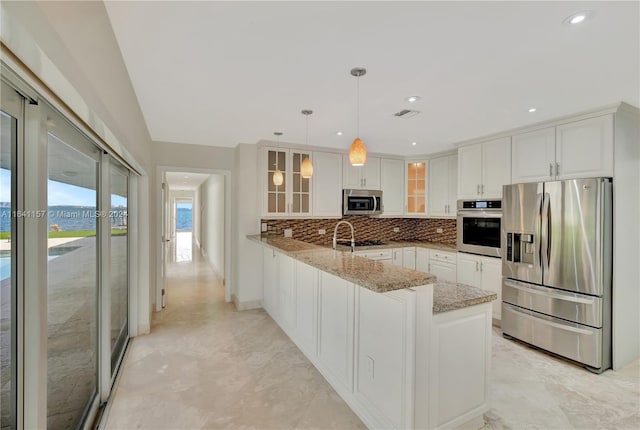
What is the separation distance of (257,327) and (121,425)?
1.76 meters

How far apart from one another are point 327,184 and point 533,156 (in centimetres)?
259

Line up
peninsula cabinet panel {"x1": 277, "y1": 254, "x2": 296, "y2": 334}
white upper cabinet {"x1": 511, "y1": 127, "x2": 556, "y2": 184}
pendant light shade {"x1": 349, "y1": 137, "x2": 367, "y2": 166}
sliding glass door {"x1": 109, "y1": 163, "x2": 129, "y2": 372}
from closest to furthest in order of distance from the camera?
pendant light shade {"x1": 349, "y1": 137, "x2": 367, "y2": 166}, sliding glass door {"x1": 109, "y1": 163, "x2": 129, "y2": 372}, white upper cabinet {"x1": 511, "y1": 127, "x2": 556, "y2": 184}, peninsula cabinet panel {"x1": 277, "y1": 254, "x2": 296, "y2": 334}

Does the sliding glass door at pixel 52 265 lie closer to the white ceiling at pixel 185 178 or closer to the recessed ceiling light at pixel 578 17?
the recessed ceiling light at pixel 578 17

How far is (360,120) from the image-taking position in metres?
3.18

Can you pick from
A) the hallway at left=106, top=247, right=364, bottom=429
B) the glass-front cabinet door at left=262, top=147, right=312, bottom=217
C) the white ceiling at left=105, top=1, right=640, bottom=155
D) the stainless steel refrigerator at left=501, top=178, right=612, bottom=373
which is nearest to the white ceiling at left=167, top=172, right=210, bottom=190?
the glass-front cabinet door at left=262, top=147, right=312, bottom=217

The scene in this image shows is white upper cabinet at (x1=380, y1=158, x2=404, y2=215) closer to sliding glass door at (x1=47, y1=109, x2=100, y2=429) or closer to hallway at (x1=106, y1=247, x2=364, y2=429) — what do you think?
hallway at (x1=106, y1=247, x2=364, y2=429)

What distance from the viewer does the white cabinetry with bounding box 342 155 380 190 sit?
15.6 ft

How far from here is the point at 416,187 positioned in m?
5.17

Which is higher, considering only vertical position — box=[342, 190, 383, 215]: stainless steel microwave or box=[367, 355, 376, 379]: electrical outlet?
box=[342, 190, 383, 215]: stainless steel microwave

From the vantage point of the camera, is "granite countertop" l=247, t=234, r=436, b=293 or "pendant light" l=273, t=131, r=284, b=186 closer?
"granite countertop" l=247, t=234, r=436, b=293

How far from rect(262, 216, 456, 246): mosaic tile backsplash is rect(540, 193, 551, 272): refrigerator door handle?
187 cm

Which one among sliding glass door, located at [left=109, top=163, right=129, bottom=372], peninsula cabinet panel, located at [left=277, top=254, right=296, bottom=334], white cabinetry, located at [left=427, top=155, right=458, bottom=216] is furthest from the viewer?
white cabinetry, located at [left=427, top=155, right=458, bottom=216]

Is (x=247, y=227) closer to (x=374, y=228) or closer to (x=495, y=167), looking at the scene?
(x=374, y=228)

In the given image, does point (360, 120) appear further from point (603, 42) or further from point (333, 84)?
point (603, 42)
